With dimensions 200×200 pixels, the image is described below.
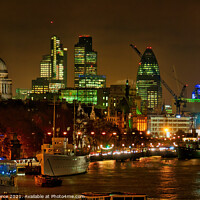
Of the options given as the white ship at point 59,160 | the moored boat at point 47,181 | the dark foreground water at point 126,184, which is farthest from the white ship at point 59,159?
the moored boat at point 47,181

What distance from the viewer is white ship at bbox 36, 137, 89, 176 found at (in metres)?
83.6

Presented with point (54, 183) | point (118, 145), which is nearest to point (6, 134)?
point (54, 183)

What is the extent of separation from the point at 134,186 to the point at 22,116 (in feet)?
159

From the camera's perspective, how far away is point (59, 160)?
85312mm

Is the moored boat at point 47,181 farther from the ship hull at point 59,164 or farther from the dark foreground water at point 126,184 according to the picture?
the ship hull at point 59,164

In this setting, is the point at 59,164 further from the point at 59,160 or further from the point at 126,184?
the point at 126,184

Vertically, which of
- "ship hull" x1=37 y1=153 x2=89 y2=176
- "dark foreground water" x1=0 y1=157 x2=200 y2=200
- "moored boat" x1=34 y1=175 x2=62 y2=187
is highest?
"ship hull" x1=37 y1=153 x2=89 y2=176

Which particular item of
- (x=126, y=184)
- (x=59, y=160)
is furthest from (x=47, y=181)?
(x=126, y=184)

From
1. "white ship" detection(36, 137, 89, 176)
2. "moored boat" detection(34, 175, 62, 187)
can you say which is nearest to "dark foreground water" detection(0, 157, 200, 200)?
"moored boat" detection(34, 175, 62, 187)

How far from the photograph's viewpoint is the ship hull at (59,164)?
83.4 metres

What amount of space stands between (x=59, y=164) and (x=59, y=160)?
1.99ft

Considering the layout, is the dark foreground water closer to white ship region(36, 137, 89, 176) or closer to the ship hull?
the ship hull

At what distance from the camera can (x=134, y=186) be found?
79875 millimetres

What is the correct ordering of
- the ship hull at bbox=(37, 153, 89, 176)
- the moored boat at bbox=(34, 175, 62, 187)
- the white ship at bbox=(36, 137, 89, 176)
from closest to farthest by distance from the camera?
the moored boat at bbox=(34, 175, 62, 187), the ship hull at bbox=(37, 153, 89, 176), the white ship at bbox=(36, 137, 89, 176)
